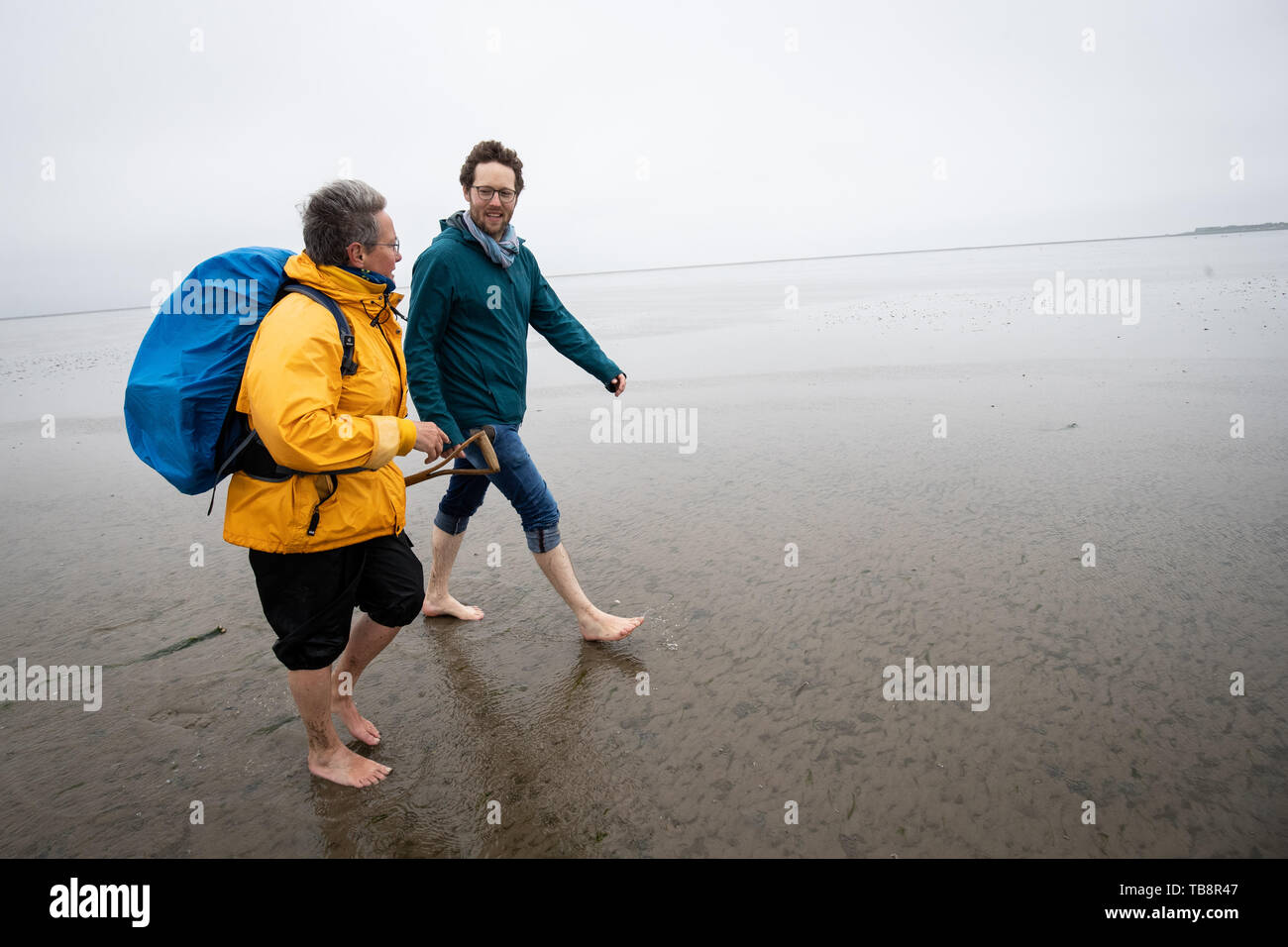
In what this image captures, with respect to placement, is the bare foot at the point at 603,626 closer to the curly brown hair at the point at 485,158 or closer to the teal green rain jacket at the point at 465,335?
the teal green rain jacket at the point at 465,335

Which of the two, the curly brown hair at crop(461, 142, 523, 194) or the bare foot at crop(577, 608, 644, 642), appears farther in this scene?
the bare foot at crop(577, 608, 644, 642)

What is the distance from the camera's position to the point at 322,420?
2105 mm

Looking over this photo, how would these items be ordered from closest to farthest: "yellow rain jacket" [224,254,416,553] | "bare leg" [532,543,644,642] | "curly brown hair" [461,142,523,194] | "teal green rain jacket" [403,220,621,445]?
"yellow rain jacket" [224,254,416,553], "teal green rain jacket" [403,220,621,445], "curly brown hair" [461,142,523,194], "bare leg" [532,543,644,642]

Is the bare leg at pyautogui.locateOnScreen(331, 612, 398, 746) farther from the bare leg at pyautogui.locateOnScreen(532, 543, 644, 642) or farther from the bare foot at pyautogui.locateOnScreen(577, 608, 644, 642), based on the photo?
the bare foot at pyautogui.locateOnScreen(577, 608, 644, 642)

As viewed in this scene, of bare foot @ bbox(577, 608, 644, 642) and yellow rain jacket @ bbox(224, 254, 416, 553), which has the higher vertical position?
yellow rain jacket @ bbox(224, 254, 416, 553)

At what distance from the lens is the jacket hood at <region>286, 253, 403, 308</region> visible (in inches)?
90.2

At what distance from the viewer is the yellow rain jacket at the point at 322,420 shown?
2.07 metres

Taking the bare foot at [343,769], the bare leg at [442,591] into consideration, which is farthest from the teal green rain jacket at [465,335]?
the bare foot at [343,769]

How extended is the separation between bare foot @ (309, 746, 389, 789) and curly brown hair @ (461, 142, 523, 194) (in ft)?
8.25

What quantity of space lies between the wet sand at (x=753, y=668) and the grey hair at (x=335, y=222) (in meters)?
1.93

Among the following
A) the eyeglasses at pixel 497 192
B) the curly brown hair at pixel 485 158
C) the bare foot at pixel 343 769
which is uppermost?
the curly brown hair at pixel 485 158

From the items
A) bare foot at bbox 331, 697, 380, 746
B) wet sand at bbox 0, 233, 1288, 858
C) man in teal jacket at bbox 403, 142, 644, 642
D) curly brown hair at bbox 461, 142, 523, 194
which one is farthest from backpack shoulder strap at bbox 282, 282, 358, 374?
wet sand at bbox 0, 233, 1288, 858
